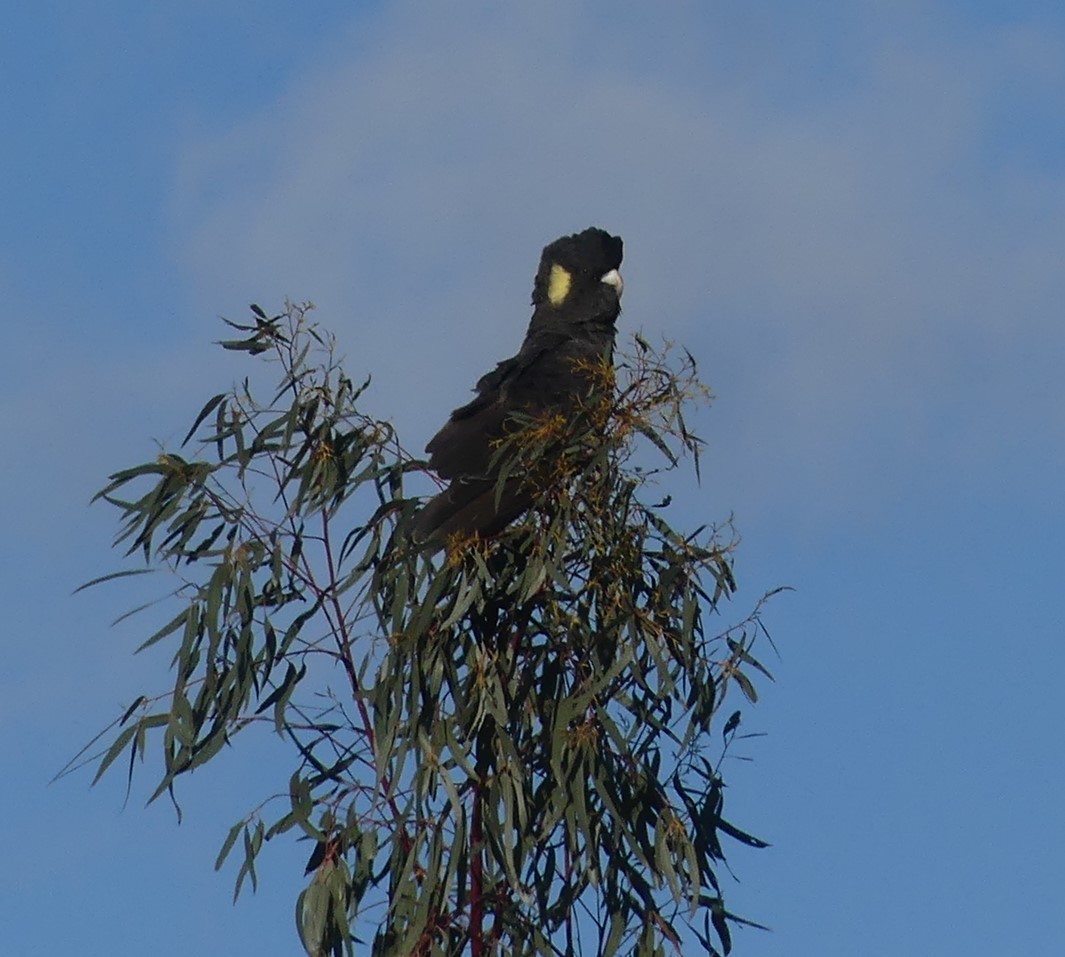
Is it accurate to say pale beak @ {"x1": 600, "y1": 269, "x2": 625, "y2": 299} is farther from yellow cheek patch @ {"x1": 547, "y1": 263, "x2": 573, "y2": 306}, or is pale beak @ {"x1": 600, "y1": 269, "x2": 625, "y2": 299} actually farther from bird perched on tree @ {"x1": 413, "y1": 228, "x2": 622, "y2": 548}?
yellow cheek patch @ {"x1": 547, "y1": 263, "x2": 573, "y2": 306}

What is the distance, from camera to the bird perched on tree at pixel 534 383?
3.69 metres

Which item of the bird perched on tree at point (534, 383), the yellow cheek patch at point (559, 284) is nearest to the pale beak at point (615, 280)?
the bird perched on tree at point (534, 383)

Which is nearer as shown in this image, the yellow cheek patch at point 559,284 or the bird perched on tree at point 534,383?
the bird perched on tree at point 534,383

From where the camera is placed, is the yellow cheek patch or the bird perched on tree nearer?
the bird perched on tree

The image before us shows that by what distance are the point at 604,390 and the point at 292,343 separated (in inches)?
30.1

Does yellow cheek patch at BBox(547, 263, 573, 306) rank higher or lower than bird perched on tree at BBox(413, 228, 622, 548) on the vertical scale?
higher

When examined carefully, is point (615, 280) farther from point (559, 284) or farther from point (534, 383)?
point (534, 383)

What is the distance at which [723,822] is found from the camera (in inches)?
147

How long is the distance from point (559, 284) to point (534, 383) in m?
0.74

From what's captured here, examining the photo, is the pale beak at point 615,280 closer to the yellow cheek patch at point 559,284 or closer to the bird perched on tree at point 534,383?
the bird perched on tree at point 534,383

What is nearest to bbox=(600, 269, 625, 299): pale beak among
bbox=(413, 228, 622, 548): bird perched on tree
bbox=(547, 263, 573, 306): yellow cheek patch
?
bbox=(413, 228, 622, 548): bird perched on tree

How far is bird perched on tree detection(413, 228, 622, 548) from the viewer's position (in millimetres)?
3693

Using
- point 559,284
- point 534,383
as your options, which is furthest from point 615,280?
point 534,383

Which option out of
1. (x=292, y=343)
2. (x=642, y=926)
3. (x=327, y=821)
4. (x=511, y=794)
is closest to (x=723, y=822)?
(x=642, y=926)
